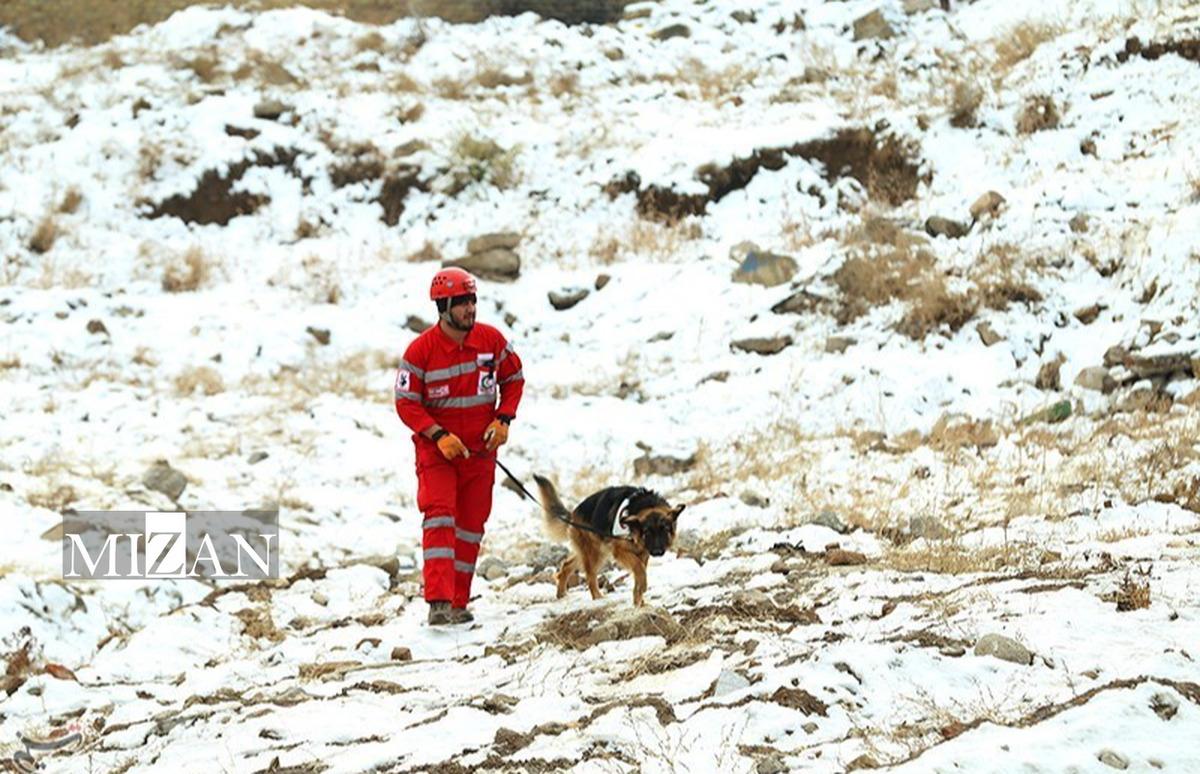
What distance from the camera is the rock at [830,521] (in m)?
7.42

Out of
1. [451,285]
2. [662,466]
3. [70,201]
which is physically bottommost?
[662,466]

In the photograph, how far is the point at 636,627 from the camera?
5242 mm

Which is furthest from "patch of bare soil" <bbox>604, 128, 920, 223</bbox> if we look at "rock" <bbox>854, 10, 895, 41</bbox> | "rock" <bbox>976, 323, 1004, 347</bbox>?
"rock" <bbox>976, 323, 1004, 347</bbox>

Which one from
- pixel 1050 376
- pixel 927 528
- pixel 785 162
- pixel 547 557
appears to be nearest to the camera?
pixel 927 528

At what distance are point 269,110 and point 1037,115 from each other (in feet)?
39.5

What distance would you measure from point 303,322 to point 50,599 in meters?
A: 7.15

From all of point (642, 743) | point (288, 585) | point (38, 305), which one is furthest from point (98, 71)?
point (642, 743)

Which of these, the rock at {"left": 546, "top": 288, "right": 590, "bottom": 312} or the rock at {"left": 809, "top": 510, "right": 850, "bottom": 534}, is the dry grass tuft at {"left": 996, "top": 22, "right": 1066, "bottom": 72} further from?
the rock at {"left": 809, "top": 510, "right": 850, "bottom": 534}

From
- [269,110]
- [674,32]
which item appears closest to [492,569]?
[269,110]

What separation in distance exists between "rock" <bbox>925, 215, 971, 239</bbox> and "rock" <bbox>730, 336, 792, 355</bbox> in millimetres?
2406

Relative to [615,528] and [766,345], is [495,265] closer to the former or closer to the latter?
[766,345]

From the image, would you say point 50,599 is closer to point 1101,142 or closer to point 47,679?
point 47,679

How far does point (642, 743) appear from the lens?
11.8 ft

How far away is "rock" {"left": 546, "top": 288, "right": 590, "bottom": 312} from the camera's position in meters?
14.4
